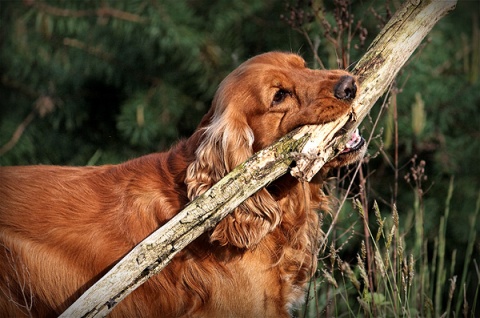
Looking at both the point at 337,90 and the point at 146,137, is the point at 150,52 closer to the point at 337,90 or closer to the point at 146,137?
the point at 146,137

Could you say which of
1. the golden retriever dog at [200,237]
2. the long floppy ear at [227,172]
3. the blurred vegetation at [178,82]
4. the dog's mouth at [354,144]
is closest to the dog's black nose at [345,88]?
the golden retriever dog at [200,237]

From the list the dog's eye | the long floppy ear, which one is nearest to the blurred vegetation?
the dog's eye

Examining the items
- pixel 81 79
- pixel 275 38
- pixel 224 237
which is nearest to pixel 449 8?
pixel 224 237

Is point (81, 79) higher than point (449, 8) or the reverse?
the reverse

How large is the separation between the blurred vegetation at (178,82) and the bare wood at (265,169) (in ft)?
6.95

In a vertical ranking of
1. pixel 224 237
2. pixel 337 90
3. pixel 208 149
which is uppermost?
pixel 337 90

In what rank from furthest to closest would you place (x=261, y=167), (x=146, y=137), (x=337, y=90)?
(x=146, y=137)
(x=337, y=90)
(x=261, y=167)

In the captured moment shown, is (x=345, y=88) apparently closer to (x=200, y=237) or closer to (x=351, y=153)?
(x=351, y=153)

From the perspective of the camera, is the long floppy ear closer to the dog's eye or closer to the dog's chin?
the dog's eye

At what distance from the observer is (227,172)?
3.79m

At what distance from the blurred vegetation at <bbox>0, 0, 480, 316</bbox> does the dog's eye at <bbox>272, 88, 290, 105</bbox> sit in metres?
2.10

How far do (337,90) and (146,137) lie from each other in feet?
8.89

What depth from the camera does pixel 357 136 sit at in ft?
12.6

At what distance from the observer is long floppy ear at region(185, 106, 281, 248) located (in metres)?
3.75
